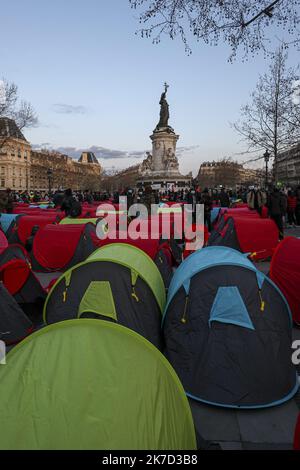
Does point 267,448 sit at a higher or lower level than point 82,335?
lower

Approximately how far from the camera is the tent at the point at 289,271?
653cm

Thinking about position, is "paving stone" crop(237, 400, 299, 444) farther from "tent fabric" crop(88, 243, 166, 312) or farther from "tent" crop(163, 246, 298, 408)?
"tent fabric" crop(88, 243, 166, 312)

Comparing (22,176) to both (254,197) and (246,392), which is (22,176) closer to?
(254,197)

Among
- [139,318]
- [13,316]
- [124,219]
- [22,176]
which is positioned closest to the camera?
[139,318]

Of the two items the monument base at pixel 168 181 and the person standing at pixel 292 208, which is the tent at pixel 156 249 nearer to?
the person standing at pixel 292 208

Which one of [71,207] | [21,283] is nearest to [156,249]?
[21,283]

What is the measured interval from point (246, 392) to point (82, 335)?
2241mm

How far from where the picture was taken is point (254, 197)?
52.4 feet

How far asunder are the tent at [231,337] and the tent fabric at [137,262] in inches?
28.8

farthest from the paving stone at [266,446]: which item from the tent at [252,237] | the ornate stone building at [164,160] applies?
the ornate stone building at [164,160]

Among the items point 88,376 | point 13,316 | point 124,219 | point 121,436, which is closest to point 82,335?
point 88,376

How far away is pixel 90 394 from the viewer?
8.14 ft

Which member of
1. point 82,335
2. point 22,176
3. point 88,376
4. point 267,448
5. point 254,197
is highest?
point 22,176

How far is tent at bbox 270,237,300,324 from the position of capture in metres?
6.53
